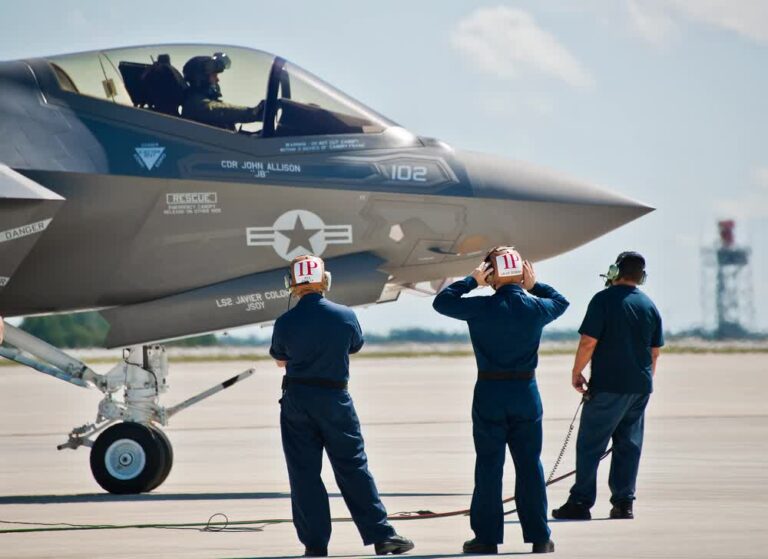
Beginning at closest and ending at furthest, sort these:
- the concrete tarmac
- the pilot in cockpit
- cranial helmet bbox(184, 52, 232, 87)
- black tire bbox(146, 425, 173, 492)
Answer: the concrete tarmac, the pilot in cockpit, cranial helmet bbox(184, 52, 232, 87), black tire bbox(146, 425, 173, 492)

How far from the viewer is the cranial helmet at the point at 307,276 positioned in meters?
10.2

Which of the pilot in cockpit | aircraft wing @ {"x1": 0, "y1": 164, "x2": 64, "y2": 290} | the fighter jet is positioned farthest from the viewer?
the pilot in cockpit

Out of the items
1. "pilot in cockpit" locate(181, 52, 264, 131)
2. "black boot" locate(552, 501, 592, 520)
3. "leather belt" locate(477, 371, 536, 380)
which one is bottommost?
"black boot" locate(552, 501, 592, 520)

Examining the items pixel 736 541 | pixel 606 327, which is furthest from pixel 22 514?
pixel 736 541

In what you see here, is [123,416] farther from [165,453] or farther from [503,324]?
[503,324]

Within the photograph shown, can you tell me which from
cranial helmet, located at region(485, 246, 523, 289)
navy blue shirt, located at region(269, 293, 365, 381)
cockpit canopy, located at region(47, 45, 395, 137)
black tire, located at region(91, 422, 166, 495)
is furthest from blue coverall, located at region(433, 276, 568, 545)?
black tire, located at region(91, 422, 166, 495)

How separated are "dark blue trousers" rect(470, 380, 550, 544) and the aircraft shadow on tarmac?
3.74 meters

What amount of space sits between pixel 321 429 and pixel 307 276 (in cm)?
99

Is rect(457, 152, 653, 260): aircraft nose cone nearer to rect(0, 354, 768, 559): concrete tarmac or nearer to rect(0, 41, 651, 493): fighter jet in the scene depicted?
rect(0, 41, 651, 493): fighter jet

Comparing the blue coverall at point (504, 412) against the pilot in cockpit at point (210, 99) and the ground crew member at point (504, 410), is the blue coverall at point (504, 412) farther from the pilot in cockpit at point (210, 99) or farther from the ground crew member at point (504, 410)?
the pilot in cockpit at point (210, 99)

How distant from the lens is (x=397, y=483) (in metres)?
15.1

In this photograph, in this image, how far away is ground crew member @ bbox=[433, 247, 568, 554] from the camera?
33.1 ft

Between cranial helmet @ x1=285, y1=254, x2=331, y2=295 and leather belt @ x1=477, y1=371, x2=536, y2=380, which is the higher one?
cranial helmet @ x1=285, y1=254, x2=331, y2=295

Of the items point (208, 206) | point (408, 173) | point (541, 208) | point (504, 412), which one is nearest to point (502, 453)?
point (504, 412)
